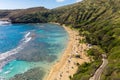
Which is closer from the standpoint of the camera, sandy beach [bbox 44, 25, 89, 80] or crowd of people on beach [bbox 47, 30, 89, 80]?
sandy beach [bbox 44, 25, 89, 80]

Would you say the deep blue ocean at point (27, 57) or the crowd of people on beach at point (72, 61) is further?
the deep blue ocean at point (27, 57)

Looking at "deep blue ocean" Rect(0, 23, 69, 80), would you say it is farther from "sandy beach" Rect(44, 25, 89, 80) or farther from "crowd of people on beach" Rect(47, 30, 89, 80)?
"crowd of people on beach" Rect(47, 30, 89, 80)

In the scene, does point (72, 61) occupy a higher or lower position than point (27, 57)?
lower

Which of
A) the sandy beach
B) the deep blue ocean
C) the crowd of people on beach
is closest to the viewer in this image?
the sandy beach

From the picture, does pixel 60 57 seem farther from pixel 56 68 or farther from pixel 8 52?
pixel 8 52

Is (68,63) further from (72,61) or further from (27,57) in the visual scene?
(27,57)

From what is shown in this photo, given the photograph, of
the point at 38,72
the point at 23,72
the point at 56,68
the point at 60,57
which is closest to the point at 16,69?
the point at 23,72

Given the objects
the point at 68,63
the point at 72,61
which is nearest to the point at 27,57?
the point at 68,63

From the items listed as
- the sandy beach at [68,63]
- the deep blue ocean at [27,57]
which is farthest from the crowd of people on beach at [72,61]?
the deep blue ocean at [27,57]

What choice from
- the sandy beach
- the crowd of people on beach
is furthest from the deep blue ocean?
the crowd of people on beach

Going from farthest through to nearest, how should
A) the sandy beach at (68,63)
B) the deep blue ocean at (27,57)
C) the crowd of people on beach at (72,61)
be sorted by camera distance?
1. the deep blue ocean at (27,57)
2. the crowd of people on beach at (72,61)
3. the sandy beach at (68,63)

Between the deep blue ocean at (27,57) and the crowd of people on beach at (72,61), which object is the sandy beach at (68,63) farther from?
the deep blue ocean at (27,57)
